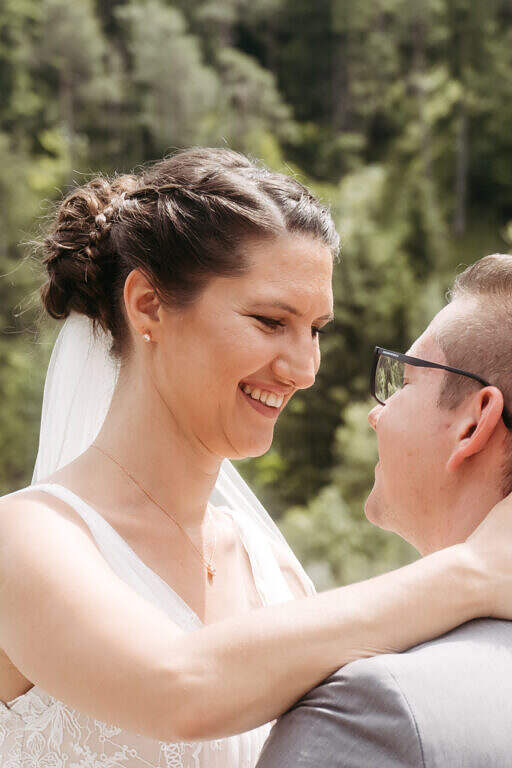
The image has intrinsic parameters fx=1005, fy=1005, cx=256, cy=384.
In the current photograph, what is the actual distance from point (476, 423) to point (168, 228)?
2.71ft

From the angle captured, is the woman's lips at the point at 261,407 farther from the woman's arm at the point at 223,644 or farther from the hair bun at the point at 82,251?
the woman's arm at the point at 223,644

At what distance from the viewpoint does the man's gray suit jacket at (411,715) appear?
55.0 inches

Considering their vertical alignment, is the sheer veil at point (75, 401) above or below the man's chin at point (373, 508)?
above

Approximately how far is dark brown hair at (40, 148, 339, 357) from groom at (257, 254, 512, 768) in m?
0.41

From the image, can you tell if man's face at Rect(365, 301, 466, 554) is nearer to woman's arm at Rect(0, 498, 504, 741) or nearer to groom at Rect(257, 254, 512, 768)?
groom at Rect(257, 254, 512, 768)

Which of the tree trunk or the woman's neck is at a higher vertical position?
the woman's neck

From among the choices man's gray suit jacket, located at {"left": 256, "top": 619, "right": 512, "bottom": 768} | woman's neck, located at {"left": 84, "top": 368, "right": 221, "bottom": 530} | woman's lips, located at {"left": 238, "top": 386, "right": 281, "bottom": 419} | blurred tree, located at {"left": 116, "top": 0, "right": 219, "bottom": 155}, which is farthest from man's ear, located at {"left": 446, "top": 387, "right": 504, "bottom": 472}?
blurred tree, located at {"left": 116, "top": 0, "right": 219, "bottom": 155}

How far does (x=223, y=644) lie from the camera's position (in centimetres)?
156

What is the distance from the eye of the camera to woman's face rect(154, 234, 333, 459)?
7.00ft

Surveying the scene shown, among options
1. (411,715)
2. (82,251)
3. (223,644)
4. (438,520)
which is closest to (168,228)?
(82,251)

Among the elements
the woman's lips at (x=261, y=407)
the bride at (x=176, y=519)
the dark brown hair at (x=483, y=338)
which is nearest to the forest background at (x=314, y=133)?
the bride at (x=176, y=519)

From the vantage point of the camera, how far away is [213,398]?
86.3 inches

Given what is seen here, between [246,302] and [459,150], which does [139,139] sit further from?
[246,302]

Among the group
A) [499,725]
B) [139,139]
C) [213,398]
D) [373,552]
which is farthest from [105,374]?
[139,139]
